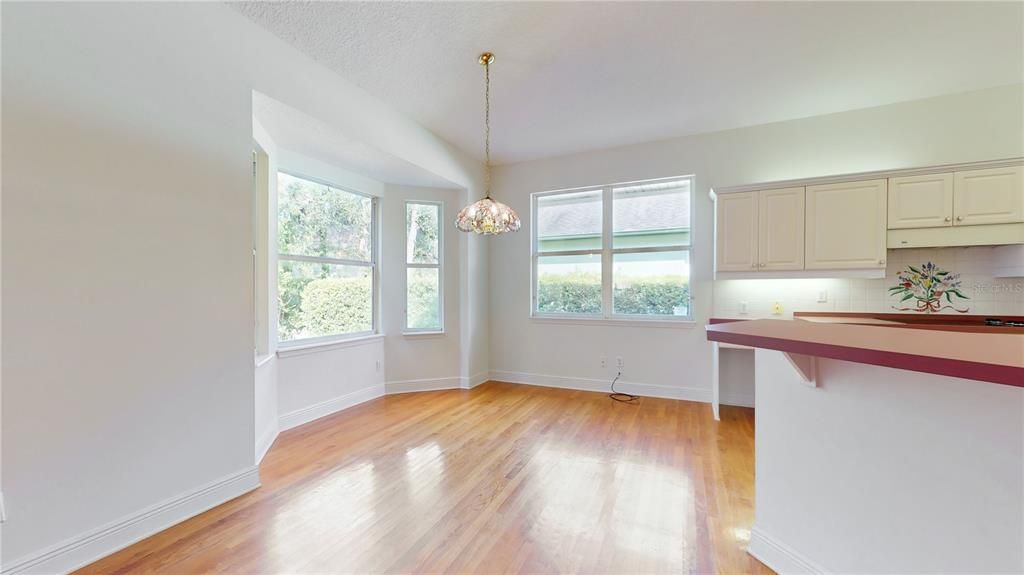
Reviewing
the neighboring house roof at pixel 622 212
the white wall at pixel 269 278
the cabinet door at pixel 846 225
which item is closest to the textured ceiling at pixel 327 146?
the white wall at pixel 269 278

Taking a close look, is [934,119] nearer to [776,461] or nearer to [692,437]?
[692,437]

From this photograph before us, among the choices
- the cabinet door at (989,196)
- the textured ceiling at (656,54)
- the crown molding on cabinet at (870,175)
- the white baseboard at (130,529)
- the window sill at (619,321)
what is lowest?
the white baseboard at (130,529)

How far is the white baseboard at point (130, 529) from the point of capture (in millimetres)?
1533

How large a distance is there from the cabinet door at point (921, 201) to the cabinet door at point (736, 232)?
3.16 ft

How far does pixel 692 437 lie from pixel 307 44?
408 cm

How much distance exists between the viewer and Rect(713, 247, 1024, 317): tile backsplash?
3020 mm

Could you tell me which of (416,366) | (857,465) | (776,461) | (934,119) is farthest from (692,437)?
(934,119)

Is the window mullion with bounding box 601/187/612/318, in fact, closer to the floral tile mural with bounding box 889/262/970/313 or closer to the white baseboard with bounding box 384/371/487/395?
the white baseboard with bounding box 384/371/487/395

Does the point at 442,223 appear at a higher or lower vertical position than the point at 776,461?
higher

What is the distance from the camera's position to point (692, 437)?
119 inches

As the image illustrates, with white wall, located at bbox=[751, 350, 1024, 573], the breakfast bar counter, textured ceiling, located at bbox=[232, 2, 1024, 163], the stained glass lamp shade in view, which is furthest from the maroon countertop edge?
textured ceiling, located at bbox=[232, 2, 1024, 163]

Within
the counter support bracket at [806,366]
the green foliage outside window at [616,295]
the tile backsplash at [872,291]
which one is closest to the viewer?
the counter support bracket at [806,366]

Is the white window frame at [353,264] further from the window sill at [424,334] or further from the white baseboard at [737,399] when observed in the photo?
the white baseboard at [737,399]

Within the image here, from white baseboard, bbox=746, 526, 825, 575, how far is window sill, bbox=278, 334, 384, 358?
3500 mm
